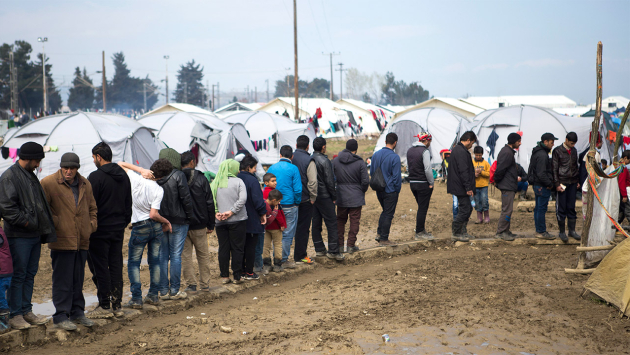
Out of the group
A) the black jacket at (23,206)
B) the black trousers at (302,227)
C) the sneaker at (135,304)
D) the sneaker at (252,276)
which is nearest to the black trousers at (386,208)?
the black trousers at (302,227)

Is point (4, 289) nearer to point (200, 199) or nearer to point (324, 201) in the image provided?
point (200, 199)

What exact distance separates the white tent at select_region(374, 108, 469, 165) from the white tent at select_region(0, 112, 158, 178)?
10.7m

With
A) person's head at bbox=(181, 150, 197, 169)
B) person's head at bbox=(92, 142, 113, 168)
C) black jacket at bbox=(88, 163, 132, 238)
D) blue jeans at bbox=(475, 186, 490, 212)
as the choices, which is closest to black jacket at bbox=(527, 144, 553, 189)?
blue jeans at bbox=(475, 186, 490, 212)

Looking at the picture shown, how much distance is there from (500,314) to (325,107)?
41.2 metres

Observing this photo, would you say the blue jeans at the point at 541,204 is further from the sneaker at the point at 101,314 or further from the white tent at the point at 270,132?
the white tent at the point at 270,132

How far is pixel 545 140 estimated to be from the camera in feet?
30.3

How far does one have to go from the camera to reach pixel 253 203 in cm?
705

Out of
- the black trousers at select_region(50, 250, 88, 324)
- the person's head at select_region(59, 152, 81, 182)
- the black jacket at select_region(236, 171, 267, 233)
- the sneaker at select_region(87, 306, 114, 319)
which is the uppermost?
the person's head at select_region(59, 152, 81, 182)

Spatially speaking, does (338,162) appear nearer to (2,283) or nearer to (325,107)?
(2,283)

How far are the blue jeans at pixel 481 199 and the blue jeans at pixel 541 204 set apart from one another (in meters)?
1.68

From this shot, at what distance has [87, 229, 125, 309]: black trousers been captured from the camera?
18.1ft

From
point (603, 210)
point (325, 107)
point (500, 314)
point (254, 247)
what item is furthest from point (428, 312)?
point (325, 107)

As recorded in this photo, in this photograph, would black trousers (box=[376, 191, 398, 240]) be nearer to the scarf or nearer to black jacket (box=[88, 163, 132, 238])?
the scarf

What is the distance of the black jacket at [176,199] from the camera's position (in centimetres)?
602
